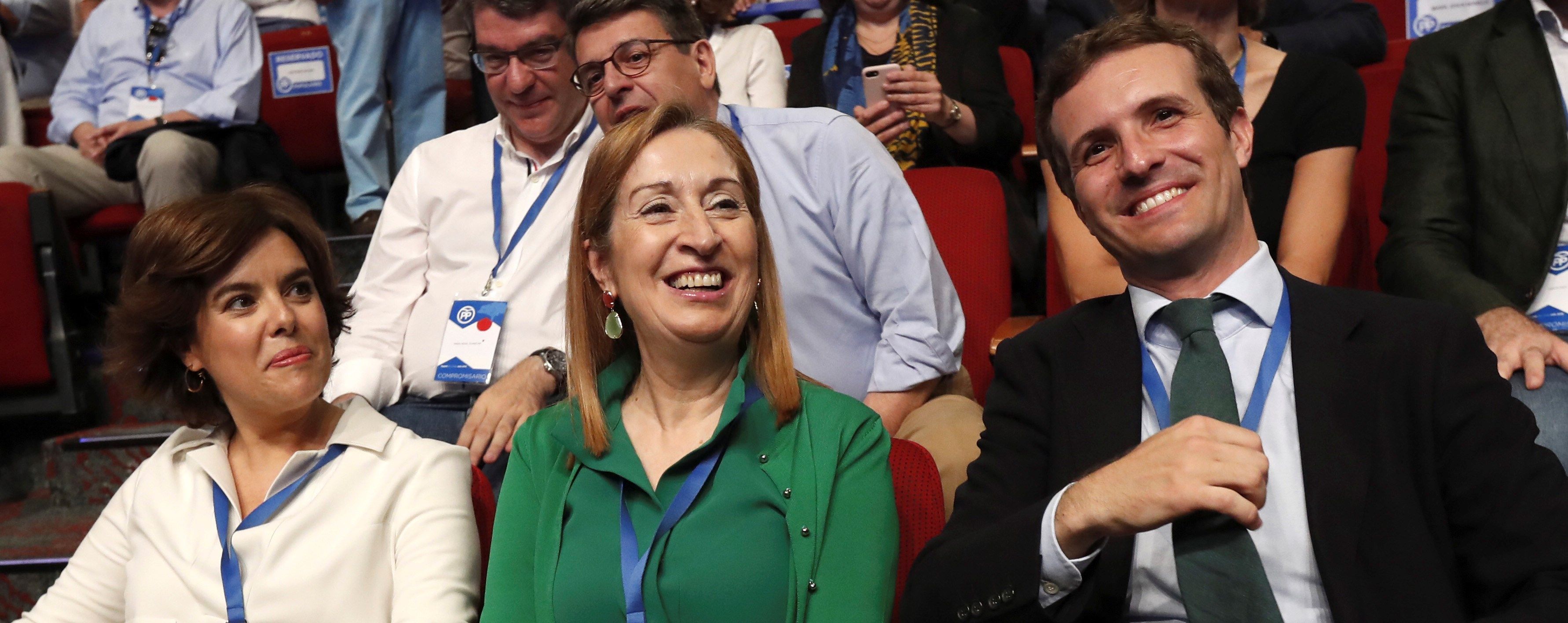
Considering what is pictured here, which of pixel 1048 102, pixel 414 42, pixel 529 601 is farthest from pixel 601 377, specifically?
pixel 414 42

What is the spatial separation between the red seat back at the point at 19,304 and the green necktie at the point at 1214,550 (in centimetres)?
309

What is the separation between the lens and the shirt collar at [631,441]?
1.53m

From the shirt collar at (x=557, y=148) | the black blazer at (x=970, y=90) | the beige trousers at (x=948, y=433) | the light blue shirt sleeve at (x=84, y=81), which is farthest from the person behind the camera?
the light blue shirt sleeve at (x=84, y=81)

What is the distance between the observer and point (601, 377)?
1.69m

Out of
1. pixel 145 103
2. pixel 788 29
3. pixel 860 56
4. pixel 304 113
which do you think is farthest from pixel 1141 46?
pixel 145 103

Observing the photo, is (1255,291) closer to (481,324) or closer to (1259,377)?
(1259,377)

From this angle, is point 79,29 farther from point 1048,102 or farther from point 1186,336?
point 1186,336

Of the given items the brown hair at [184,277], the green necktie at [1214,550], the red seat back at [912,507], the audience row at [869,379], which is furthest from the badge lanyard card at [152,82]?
the green necktie at [1214,550]

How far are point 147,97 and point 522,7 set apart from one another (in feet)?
7.74

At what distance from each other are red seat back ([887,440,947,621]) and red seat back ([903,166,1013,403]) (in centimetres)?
97

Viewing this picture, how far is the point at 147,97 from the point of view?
425 centimetres

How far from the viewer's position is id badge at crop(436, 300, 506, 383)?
241cm

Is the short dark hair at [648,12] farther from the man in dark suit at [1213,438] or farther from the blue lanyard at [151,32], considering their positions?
the blue lanyard at [151,32]

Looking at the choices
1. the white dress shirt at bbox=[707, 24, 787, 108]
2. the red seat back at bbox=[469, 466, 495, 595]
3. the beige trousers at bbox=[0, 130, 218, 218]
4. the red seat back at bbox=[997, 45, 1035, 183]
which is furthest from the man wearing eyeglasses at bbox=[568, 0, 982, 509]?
the beige trousers at bbox=[0, 130, 218, 218]
